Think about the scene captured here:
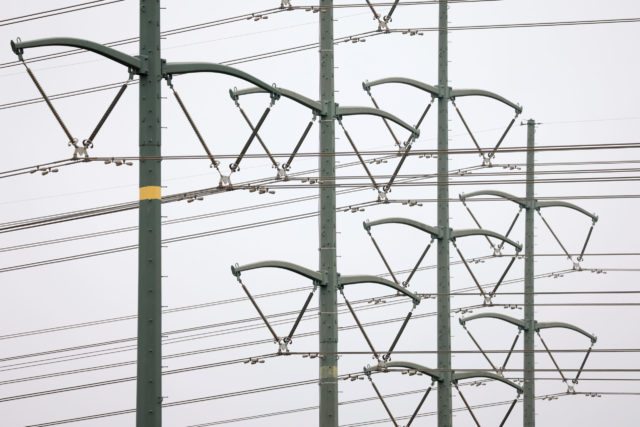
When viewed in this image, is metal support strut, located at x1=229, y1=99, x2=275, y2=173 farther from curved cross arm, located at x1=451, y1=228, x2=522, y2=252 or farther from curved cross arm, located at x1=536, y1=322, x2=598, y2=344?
curved cross arm, located at x1=536, y1=322, x2=598, y2=344

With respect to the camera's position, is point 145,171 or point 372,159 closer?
point 145,171

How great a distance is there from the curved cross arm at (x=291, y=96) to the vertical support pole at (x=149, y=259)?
6.63 metres

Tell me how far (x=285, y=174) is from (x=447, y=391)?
852 centimetres

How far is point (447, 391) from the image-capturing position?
108 feet

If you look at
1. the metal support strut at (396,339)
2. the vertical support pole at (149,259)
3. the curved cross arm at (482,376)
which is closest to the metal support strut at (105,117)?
the vertical support pole at (149,259)

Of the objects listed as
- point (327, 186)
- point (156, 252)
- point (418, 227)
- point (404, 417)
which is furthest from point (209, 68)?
point (404, 417)

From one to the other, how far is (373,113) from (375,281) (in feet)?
12.7

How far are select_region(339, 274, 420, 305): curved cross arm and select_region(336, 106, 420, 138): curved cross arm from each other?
3519 mm

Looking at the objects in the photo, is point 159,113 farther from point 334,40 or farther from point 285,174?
point 334,40

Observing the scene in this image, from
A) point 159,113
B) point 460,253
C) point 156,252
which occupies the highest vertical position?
point 460,253

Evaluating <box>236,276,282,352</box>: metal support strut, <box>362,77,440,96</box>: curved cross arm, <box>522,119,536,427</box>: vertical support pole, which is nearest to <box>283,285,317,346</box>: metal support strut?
<box>236,276,282,352</box>: metal support strut

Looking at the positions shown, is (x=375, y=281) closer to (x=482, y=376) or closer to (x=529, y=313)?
(x=482, y=376)

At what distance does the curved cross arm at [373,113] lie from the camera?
28812mm

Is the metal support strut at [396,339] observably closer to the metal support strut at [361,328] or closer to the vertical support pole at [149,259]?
the metal support strut at [361,328]
